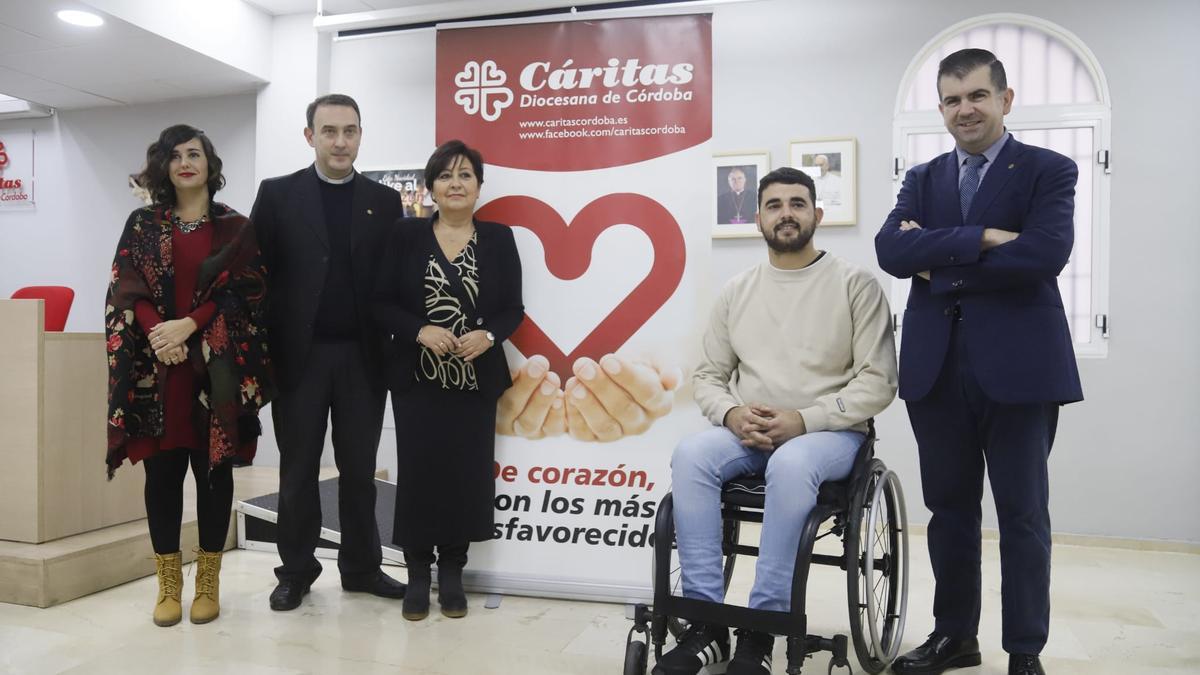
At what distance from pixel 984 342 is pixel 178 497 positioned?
244 cm

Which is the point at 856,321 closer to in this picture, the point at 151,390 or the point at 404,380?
the point at 404,380

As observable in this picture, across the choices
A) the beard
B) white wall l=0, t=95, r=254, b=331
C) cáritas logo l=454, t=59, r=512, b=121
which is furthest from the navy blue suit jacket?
white wall l=0, t=95, r=254, b=331

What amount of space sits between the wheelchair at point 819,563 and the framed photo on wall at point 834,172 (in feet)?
7.10

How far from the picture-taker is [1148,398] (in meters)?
3.96

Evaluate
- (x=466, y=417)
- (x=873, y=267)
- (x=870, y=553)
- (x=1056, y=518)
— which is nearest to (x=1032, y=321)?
(x=870, y=553)

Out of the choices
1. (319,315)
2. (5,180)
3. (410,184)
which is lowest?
(319,315)

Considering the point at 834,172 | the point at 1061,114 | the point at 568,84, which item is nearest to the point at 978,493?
the point at 568,84

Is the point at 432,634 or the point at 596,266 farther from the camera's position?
the point at 596,266

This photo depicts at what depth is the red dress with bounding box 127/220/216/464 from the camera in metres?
2.54

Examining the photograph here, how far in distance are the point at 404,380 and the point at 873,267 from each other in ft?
8.30

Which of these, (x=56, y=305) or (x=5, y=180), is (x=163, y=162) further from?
(x=5, y=180)

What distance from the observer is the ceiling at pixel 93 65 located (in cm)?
403

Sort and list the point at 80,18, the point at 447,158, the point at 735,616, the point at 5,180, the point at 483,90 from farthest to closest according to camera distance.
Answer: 1. the point at 5,180
2. the point at 80,18
3. the point at 483,90
4. the point at 447,158
5. the point at 735,616

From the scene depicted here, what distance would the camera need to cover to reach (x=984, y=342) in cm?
214
